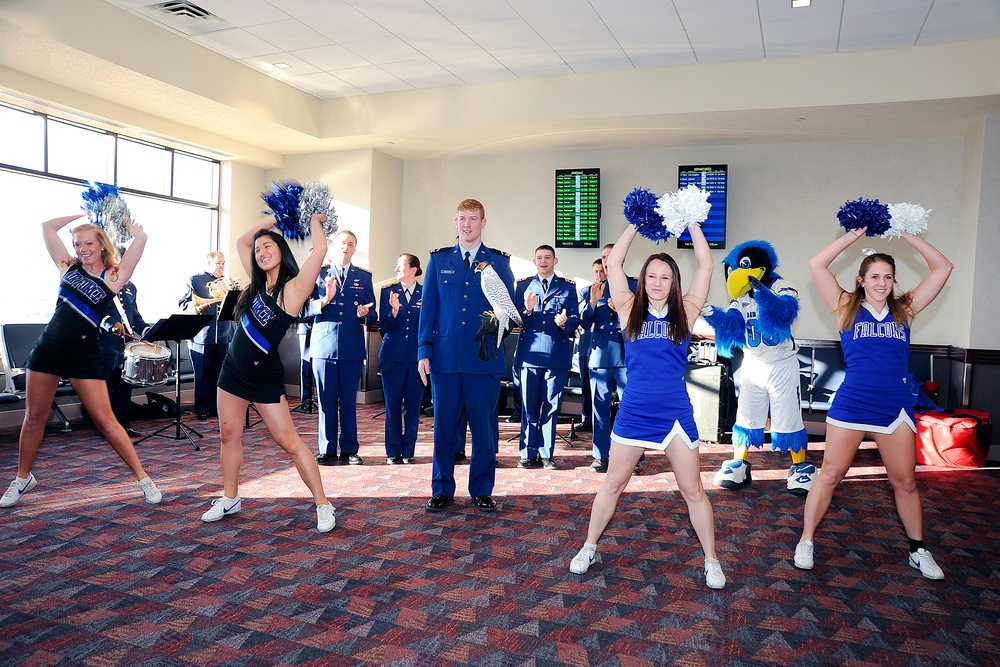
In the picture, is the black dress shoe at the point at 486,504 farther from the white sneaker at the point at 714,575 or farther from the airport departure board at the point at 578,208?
the airport departure board at the point at 578,208

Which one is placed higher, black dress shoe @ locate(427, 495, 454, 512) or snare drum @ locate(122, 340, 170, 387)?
snare drum @ locate(122, 340, 170, 387)

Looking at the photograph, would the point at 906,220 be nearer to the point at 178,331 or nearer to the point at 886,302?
the point at 886,302

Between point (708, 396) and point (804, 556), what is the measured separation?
3.54 m

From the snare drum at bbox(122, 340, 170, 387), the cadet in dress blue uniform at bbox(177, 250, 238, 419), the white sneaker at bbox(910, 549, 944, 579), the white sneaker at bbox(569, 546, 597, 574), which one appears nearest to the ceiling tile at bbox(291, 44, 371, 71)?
the cadet in dress blue uniform at bbox(177, 250, 238, 419)

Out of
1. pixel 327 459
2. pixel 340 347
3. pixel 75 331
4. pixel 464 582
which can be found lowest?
pixel 464 582

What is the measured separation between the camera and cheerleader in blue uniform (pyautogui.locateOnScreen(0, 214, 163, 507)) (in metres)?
3.97

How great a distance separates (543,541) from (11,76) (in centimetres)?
636

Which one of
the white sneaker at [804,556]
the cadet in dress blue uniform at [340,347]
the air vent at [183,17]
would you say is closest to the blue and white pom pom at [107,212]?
the cadet in dress blue uniform at [340,347]

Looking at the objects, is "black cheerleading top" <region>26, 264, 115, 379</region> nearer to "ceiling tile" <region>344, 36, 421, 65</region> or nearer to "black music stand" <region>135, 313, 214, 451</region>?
"black music stand" <region>135, 313, 214, 451</region>

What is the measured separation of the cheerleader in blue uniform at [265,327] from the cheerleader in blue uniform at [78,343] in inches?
34.3

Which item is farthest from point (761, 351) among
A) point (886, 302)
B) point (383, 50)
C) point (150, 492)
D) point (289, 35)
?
point (289, 35)

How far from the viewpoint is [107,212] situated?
4.44m

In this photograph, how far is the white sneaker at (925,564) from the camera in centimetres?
343

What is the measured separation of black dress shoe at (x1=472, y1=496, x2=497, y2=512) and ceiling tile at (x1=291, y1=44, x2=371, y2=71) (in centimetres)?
479
